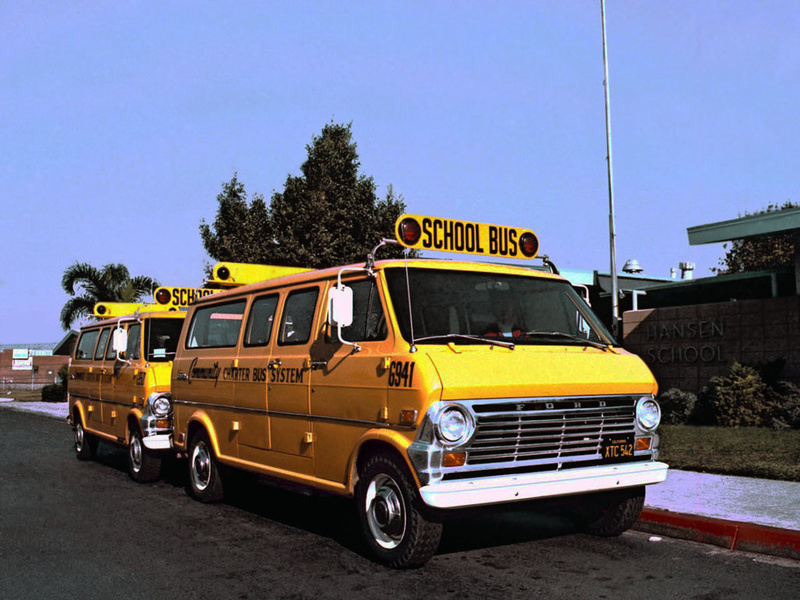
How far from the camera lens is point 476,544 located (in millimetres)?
6539

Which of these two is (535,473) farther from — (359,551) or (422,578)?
(359,551)

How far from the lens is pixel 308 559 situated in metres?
6.12

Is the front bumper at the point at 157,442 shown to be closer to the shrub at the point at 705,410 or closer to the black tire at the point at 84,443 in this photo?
the black tire at the point at 84,443

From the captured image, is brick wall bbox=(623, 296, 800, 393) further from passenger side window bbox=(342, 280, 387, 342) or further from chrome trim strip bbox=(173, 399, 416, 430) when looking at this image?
passenger side window bbox=(342, 280, 387, 342)

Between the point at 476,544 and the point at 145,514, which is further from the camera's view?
the point at 145,514

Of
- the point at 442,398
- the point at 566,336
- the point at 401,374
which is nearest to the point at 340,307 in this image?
the point at 401,374

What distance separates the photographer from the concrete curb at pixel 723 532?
6.00m

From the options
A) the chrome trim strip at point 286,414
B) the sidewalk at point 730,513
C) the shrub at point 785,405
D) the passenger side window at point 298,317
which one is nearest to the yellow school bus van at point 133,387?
the chrome trim strip at point 286,414

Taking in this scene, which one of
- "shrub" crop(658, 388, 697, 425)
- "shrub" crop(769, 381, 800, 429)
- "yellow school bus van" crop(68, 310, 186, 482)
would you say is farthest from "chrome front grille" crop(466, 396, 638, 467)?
"shrub" crop(658, 388, 697, 425)

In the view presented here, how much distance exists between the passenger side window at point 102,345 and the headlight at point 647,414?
867 centimetres

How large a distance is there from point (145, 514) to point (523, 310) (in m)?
4.38

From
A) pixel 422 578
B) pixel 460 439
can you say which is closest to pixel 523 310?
pixel 460 439

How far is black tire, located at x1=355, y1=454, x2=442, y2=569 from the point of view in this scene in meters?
5.49

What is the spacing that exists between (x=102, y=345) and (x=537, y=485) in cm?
878
